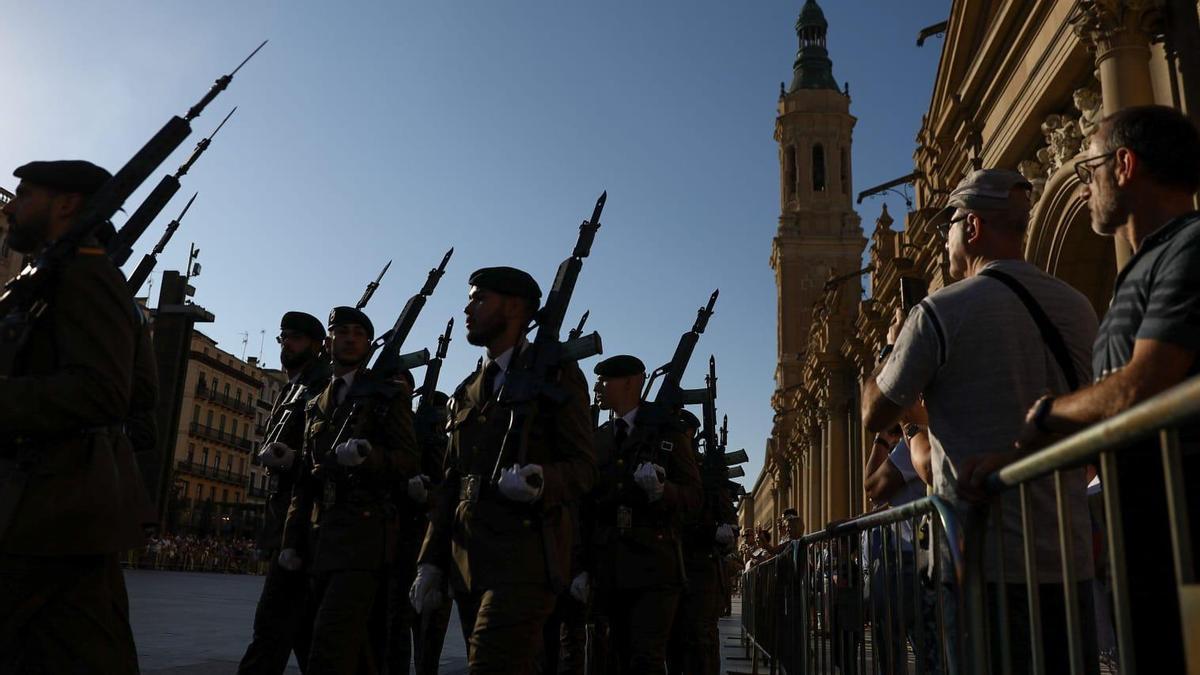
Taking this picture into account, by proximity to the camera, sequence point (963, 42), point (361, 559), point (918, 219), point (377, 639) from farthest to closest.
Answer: point (918, 219), point (963, 42), point (377, 639), point (361, 559)

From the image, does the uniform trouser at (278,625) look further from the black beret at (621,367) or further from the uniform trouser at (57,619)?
the black beret at (621,367)

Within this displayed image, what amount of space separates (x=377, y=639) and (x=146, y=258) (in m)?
3.10

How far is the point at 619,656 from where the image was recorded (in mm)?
5797

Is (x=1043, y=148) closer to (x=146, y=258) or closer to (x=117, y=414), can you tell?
(x=146, y=258)

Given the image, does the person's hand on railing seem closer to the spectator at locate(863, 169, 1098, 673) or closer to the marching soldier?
the spectator at locate(863, 169, 1098, 673)

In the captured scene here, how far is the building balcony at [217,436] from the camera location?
213 feet

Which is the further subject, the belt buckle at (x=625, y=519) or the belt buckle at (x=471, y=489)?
the belt buckle at (x=625, y=519)

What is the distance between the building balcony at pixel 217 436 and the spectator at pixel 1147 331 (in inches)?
2699

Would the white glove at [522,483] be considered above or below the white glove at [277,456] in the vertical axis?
below

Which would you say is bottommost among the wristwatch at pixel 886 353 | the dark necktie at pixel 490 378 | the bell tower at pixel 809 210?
the wristwatch at pixel 886 353

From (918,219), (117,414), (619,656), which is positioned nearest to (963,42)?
(918,219)

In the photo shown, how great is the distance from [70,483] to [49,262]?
0.70 metres

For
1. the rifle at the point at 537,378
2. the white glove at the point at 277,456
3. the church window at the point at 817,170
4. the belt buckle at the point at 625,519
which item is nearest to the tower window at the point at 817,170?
the church window at the point at 817,170

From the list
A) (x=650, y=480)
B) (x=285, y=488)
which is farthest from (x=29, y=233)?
(x=650, y=480)
